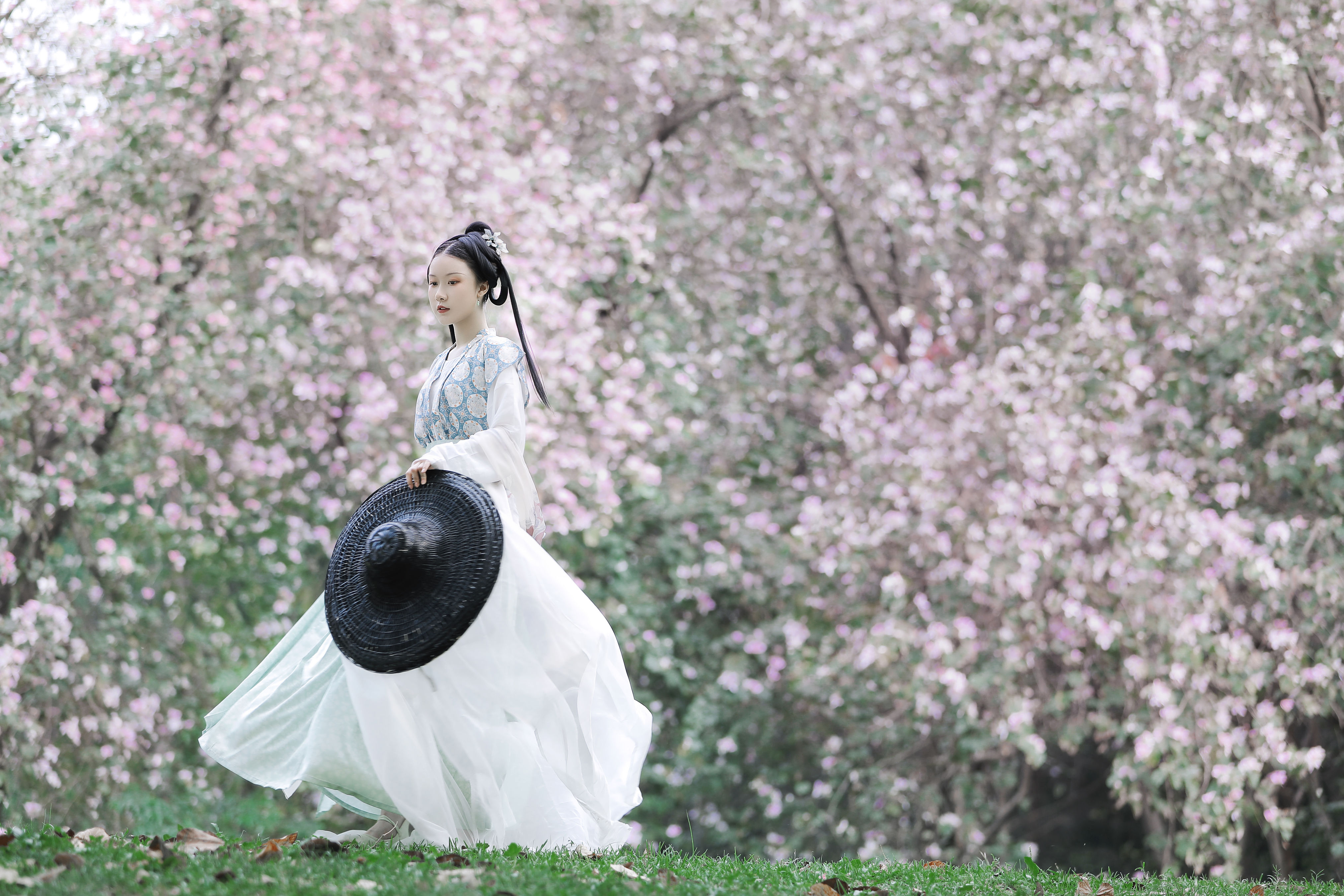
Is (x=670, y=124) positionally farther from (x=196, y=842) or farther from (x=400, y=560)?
(x=196, y=842)

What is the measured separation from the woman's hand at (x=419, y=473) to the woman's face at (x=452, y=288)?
50 centimetres

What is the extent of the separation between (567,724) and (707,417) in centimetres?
496

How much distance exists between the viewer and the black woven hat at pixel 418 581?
3.51 metres

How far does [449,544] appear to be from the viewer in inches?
141

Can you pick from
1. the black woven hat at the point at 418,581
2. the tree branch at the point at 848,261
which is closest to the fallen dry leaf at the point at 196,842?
the black woven hat at the point at 418,581

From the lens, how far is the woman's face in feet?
13.1

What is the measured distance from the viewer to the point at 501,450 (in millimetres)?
3805

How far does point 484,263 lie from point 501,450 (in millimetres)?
621

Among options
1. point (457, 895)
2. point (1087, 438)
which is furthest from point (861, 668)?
point (457, 895)

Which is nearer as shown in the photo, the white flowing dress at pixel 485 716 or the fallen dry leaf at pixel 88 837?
the fallen dry leaf at pixel 88 837

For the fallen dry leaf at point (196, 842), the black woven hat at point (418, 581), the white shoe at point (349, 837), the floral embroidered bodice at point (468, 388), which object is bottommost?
the white shoe at point (349, 837)

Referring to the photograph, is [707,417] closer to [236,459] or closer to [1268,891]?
[236,459]

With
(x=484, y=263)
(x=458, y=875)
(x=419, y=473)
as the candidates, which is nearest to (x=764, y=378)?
(x=484, y=263)

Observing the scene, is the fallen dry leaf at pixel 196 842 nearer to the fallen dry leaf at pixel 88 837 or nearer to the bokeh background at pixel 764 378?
the fallen dry leaf at pixel 88 837
